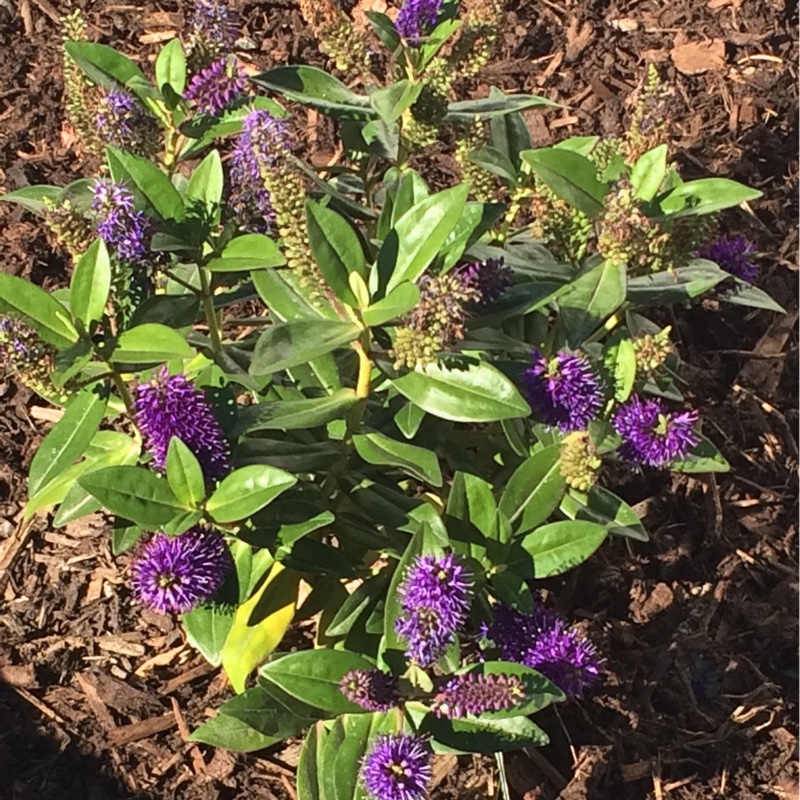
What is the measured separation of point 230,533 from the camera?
172cm

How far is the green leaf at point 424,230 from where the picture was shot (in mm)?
1643

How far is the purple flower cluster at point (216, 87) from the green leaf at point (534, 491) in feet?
2.80

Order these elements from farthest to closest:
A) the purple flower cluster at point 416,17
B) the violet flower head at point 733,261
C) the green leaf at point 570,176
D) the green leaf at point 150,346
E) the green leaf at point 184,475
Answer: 1. the violet flower head at point 733,261
2. the purple flower cluster at point 416,17
3. the green leaf at point 570,176
4. the green leaf at point 150,346
5. the green leaf at point 184,475

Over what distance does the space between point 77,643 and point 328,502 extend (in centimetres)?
86

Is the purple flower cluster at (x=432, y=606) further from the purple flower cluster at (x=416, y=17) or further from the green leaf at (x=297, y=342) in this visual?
the purple flower cluster at (x=416, y=17)

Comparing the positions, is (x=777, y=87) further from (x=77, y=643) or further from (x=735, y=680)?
(x=77, y=643)

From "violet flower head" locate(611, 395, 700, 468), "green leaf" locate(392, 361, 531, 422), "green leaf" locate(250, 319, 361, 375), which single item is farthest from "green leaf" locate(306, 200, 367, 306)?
"violet flower head" locate(611, 395, 700, 468)

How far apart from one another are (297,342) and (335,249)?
16 cm

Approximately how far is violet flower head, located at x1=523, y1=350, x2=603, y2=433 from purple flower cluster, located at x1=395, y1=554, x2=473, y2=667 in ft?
1.07

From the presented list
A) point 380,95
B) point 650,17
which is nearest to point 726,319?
point 650,17

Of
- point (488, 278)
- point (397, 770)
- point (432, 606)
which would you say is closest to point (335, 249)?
point (488, 278)

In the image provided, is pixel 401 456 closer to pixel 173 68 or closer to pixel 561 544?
pixel 561 544

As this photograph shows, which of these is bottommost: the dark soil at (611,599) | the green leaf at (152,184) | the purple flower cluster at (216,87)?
the dark soil at (611,599)

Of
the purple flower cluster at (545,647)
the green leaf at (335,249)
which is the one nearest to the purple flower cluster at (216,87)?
the green leaf at (335,249)
